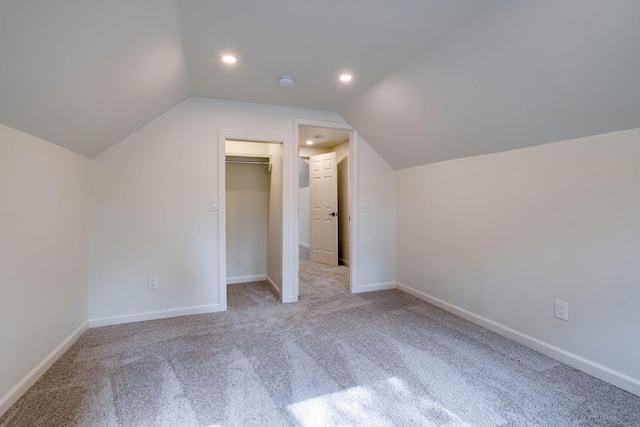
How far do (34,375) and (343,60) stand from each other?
9.53ft

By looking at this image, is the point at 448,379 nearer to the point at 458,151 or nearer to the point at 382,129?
the point at 458,151

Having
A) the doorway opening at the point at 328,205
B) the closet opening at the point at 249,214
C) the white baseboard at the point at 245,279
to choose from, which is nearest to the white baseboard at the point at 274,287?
the closet opening at the point at 249,214

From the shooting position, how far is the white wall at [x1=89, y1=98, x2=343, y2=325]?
2.60 metres

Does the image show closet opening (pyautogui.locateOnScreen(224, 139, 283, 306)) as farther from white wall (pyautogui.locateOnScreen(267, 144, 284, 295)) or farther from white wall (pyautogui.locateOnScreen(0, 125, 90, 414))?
white wall (pyautogui.locateOnScreen(0, 125, 90, 414))

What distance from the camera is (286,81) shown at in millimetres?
2527

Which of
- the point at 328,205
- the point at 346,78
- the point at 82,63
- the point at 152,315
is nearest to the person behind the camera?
the point at 82,63

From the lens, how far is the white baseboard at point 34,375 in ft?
4.92

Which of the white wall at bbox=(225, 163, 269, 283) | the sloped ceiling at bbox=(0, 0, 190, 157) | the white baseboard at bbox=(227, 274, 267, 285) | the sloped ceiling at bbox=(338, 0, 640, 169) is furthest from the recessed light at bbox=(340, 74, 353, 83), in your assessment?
the white baseboard at bbox=(227, 274, 267, 285)

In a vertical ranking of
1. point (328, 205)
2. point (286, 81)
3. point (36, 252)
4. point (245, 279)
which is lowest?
point (245, 279)

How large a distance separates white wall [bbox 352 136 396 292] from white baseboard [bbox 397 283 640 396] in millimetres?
887

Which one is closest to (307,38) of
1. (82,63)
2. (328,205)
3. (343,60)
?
(343,60)

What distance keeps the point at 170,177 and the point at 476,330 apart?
10.2ft

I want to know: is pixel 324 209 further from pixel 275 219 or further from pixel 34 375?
Answer: pixel 34 375

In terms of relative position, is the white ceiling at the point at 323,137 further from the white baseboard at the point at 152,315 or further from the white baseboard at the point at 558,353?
the white baseboard at the point at 558,353
